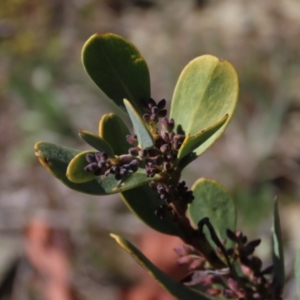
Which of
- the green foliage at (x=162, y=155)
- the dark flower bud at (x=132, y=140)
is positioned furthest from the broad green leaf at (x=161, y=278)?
the dark flower bud at (x=132, y=140)

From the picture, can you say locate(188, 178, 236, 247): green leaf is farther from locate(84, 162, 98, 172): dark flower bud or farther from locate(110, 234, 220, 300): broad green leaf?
locate(84, 162, 98, 172): dark flower bud

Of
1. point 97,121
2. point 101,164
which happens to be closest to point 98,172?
point 101,164

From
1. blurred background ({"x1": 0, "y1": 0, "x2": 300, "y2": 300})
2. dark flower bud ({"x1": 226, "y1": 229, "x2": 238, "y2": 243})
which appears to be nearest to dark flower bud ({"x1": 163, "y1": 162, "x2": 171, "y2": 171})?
dark flower bud ({"x1": 226, "y1": 229, "x2": 238, "y2": 243})

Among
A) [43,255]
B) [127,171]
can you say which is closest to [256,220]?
[43,255]

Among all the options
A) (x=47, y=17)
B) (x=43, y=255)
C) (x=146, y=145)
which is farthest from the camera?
(x=47, y=17)

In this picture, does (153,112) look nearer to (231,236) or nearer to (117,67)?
(117,67)

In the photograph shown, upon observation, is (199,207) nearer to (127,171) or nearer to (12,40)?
(127,171)

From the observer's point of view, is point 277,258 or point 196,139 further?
point 277,258
